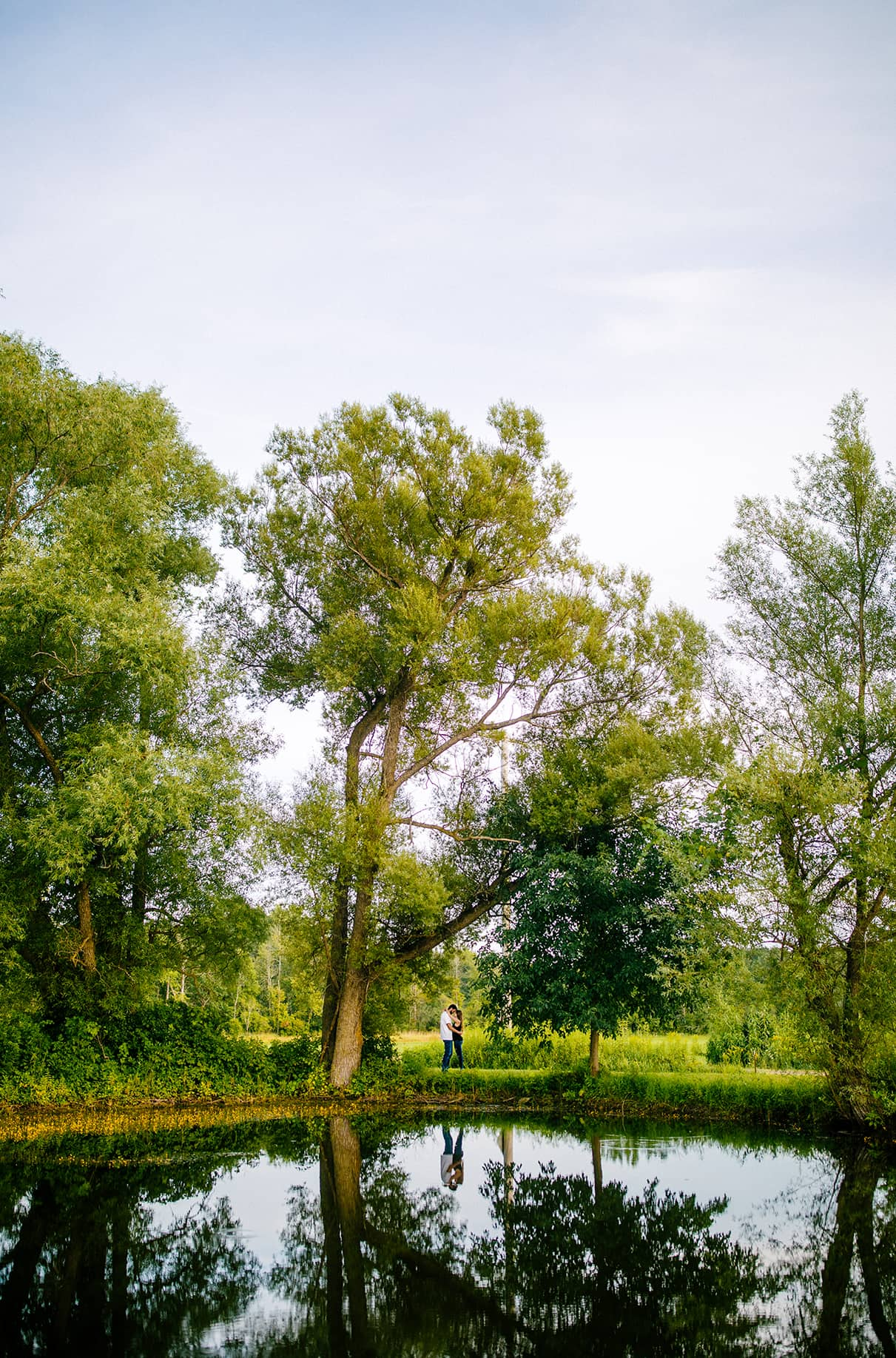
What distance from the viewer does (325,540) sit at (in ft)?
73.0

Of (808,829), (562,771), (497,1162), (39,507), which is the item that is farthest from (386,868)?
(39,507)

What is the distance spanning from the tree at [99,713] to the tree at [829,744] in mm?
9894

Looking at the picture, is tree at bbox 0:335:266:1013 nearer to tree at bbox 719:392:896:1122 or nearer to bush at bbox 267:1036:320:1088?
bush at bbox 267:1036:320:1088

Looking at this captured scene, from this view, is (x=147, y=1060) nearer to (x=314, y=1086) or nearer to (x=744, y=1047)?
(x=314, y=1086)

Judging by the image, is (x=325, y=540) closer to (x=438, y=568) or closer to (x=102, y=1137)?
(x=438, y=568)

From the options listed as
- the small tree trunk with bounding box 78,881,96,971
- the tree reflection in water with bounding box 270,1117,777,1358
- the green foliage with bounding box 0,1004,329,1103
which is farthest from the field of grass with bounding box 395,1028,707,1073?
the tree reflection in water with bounding box 270,1117,777,1358

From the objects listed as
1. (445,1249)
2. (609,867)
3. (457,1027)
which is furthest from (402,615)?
(445,1249)

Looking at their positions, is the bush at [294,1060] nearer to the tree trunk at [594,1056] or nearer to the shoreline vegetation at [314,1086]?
the shoreline vegetation at [314,1086]

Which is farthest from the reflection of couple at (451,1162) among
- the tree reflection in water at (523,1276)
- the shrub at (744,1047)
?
the shrub at (744,1047)

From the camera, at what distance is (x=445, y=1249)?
866cm

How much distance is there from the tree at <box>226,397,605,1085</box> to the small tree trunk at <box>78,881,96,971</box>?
4.67 meters

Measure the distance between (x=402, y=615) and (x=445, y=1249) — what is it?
12.8m

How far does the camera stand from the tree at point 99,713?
16.8 meters

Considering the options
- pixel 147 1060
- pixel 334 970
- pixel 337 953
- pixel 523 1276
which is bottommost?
pixel 147 1060
